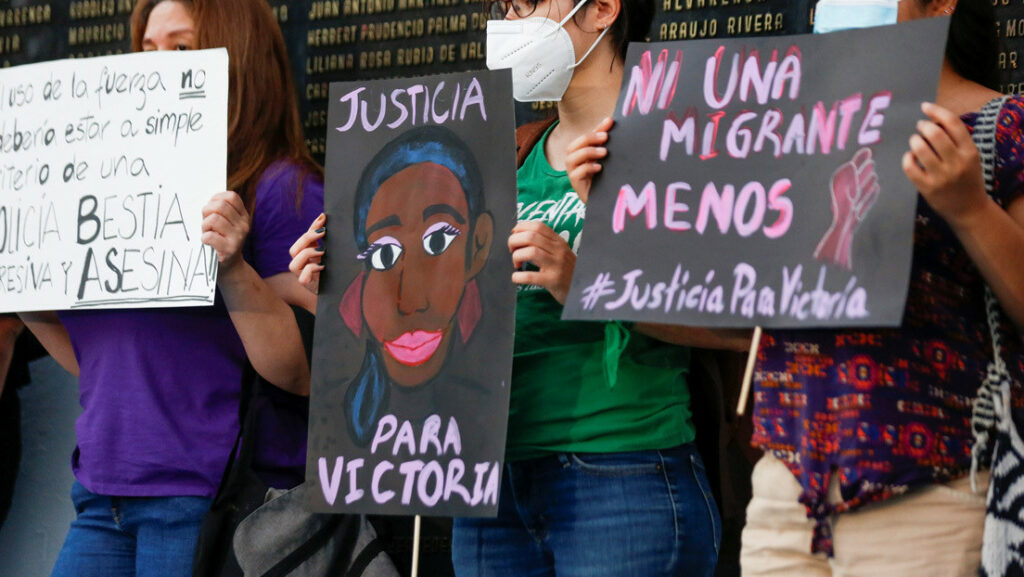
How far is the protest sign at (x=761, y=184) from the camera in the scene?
1855mm

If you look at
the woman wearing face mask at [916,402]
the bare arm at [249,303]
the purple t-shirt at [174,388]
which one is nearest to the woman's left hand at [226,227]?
the bare arm at [249,303]

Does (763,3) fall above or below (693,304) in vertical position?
above

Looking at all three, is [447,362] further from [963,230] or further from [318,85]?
[318,85]

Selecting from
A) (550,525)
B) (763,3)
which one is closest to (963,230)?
(550,525)

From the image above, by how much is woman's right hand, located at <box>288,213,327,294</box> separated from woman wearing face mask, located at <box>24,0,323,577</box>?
239mm

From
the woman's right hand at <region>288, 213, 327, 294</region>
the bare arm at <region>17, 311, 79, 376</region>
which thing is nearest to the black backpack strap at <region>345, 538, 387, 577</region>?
the woman's right hand at <region>288, 213, 327, 294</region>

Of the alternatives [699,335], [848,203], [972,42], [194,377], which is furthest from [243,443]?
[972,42]

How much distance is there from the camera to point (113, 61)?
298 centimetres

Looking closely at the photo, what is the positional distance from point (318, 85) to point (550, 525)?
1.78 metres

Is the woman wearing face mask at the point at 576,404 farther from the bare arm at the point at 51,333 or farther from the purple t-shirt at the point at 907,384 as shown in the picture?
the bare arm at the point at 51,333

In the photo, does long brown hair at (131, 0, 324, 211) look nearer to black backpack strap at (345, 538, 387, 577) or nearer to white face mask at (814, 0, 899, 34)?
black backpack strap at (345, 538, 387, 577)

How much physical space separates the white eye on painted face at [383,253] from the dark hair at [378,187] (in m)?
0.02

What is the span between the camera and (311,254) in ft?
8.18

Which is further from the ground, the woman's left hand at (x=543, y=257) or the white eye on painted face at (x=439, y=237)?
the white eye on painted face at (x=439, y=237)
